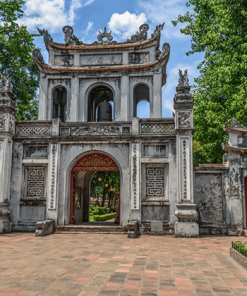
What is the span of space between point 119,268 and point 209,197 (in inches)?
246

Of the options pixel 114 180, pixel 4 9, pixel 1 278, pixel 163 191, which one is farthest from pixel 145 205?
pixel 114 180

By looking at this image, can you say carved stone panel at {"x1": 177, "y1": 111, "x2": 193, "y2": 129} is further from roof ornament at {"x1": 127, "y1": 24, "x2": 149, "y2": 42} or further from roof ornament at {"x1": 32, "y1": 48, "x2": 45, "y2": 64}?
roof ornament at {"x1": 32, "y1": 48, "x2": 45, "y2": 64}

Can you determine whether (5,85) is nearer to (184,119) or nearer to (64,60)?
(64,60)

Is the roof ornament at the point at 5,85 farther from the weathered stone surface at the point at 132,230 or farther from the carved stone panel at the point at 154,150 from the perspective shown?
the weathered stone surface at the point at 132,230

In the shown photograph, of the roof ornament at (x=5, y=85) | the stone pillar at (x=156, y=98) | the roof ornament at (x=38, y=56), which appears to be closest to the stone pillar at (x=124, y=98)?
the stone pillar at (x=156, y=98)

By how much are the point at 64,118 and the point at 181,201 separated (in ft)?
27.9

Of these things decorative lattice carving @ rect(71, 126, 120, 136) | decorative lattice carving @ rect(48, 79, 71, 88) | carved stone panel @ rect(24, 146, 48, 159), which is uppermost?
decorative lattice carving @ rect(48, 79, 71, 88)

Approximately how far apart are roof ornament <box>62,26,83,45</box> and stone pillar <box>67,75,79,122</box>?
1.77 metres

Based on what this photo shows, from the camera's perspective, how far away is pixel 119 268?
5711 mm

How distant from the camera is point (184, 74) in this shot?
1134 cm

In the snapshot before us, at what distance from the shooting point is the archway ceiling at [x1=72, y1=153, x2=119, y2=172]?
11.9 meters

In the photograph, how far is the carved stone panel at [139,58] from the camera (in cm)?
1399

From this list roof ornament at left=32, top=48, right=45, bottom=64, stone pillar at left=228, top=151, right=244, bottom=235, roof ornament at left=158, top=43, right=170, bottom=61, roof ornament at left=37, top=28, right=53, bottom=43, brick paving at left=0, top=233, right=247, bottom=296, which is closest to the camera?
brick paving at left=0, top=233, right=247, bottom=296

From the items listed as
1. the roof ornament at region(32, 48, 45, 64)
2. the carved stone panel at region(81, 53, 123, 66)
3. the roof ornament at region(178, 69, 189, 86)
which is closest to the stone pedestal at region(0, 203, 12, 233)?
the roof ornament at region(32, 48, 45, 64)
